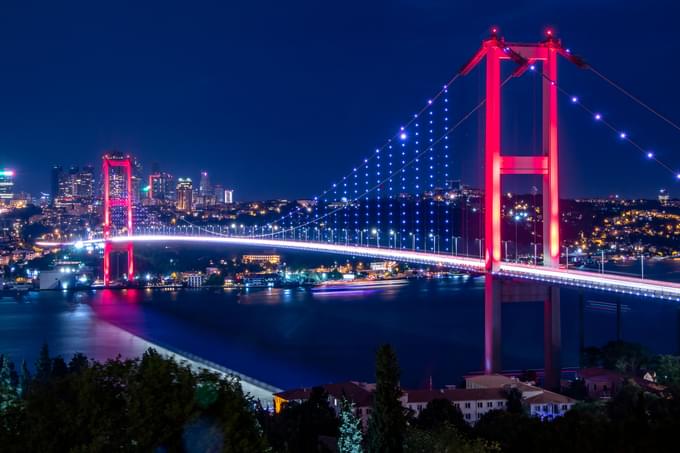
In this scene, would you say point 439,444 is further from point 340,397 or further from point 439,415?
point 340,397

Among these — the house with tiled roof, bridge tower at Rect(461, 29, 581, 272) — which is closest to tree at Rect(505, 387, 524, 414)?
the house with tiled roof

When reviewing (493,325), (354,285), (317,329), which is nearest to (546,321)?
(493,325)

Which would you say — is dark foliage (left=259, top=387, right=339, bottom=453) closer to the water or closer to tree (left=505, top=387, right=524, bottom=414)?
tree (left=505, top=387, right=524, bottom=414)

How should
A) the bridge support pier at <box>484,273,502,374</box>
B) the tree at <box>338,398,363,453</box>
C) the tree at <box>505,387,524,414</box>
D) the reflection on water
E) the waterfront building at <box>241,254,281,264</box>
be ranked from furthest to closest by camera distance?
the waterfront building at <box>241,254,281,264</box> → the reflection on water → the bridge support pier at <box>484,273,502,374</box> → the tree at <box>505,387,524,414</box> → the tree at <box>338,398,363,453</box>

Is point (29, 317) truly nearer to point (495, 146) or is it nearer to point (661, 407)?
point (495, 146)

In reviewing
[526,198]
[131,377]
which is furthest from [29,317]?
[131,377]
